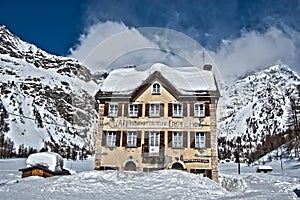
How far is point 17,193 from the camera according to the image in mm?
17078

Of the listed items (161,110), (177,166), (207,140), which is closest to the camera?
(177,166)

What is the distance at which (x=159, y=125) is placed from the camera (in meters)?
30.9

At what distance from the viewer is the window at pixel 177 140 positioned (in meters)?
30.3

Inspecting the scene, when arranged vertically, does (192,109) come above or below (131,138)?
above

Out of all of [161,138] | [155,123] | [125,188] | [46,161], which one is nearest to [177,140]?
[161,138]

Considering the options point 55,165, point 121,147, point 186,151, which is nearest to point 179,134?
point 186,151

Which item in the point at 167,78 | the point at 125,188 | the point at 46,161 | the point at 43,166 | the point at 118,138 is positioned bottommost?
the point at 125,188

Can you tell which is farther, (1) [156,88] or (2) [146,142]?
(1) [156,88]

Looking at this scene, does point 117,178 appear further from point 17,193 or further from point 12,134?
point 12,134

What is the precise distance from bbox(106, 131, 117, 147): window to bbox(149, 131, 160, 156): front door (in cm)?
318

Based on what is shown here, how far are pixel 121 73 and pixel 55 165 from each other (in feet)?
36.0

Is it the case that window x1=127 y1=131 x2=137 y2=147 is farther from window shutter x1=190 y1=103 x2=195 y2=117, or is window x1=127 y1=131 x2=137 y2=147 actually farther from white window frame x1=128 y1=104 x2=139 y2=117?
window shutter x1=190 y1=103 x2=195 y2=117

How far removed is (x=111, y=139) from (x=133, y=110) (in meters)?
3.18

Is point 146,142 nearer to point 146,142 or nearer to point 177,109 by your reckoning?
point 146,142
